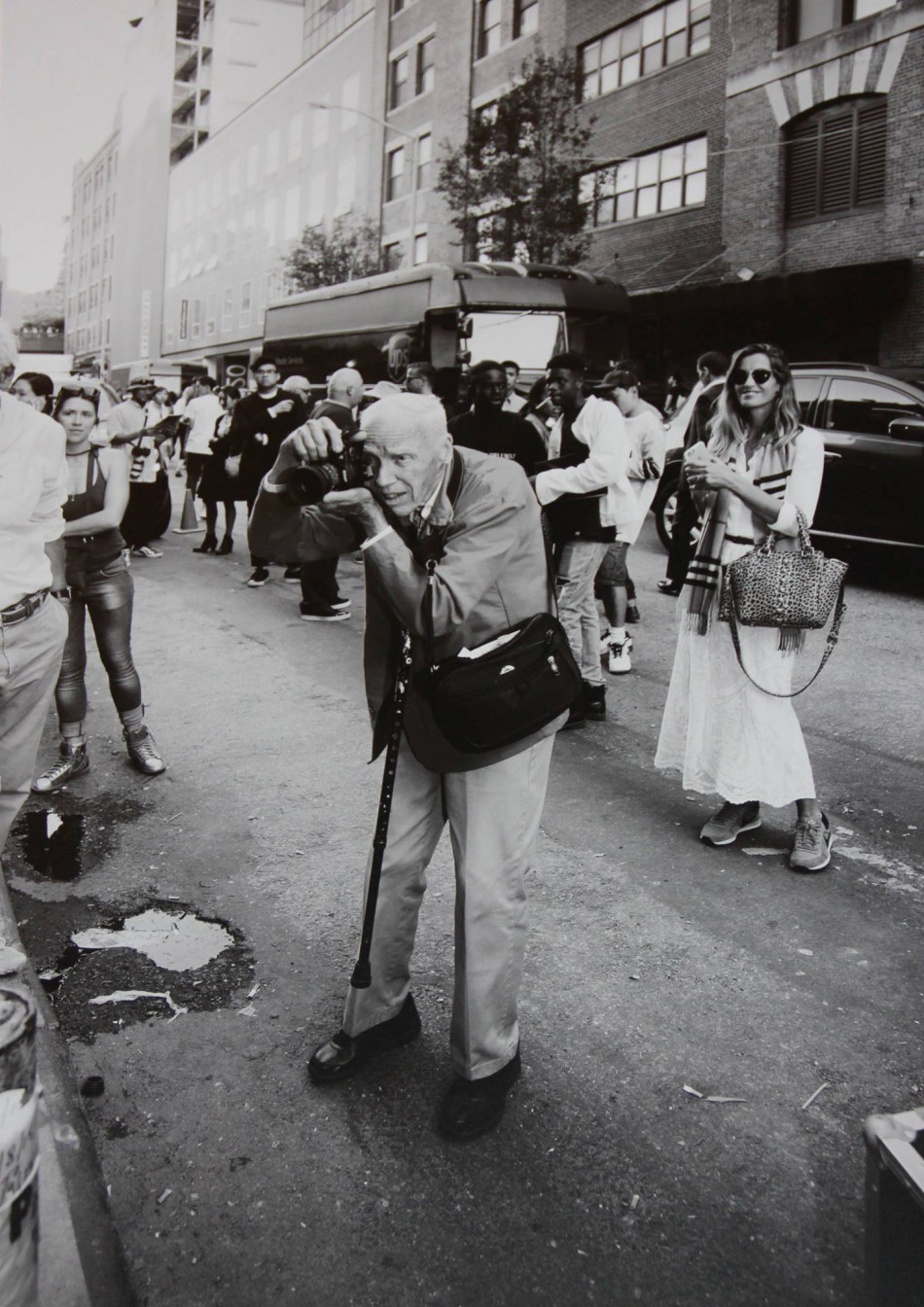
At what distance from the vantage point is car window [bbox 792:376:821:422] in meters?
10.5

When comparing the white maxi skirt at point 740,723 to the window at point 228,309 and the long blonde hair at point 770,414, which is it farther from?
the window at point 228,309

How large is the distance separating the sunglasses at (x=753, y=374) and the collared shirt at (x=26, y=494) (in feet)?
8.26

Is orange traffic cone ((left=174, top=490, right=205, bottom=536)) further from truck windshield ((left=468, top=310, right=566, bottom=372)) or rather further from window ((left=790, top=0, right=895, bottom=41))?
window ((left=790, top=0, right=895, bottom=41))

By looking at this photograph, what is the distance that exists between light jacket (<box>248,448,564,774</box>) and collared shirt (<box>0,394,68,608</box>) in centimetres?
104

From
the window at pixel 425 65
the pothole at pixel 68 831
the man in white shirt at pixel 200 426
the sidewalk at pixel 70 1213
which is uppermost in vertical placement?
the window at pixel 425 65

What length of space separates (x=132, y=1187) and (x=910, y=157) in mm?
19895

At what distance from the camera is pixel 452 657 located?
8.34 feet

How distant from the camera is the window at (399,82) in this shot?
114 feet

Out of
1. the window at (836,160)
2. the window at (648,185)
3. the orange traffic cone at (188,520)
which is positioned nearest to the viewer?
the orange traffic cone at (188,520)

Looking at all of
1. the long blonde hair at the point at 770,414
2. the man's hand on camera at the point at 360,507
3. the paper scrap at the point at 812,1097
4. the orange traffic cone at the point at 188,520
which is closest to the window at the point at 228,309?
the orange traffic cone at the point at 188,520

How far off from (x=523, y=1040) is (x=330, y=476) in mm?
1734

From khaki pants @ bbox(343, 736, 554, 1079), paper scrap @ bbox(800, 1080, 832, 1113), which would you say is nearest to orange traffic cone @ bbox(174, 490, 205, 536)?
khaki pants @ bbox(343, 736, 554, 1079)

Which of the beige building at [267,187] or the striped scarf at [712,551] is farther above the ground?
the beige building at [267,187]

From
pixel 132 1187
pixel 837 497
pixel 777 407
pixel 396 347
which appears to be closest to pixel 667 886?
pixel 777 407
